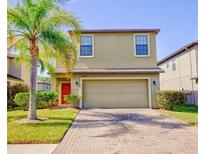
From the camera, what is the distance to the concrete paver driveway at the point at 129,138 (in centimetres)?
652

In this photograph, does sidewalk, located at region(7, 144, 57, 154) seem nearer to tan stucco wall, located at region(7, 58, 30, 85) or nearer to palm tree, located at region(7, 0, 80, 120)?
palm tree, located at region(7, 0, 80, 120)

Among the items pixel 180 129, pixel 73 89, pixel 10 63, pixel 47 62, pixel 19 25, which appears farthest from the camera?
pixel 10 63

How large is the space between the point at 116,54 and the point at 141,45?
2549mm

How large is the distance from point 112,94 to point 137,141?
34.7 feet

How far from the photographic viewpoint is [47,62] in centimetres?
1495

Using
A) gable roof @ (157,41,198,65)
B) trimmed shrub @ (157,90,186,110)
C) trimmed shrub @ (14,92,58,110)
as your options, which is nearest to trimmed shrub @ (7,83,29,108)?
trimmed shrub @ (14,92,58,110)

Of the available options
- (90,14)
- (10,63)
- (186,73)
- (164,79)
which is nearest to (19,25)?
(90,14)

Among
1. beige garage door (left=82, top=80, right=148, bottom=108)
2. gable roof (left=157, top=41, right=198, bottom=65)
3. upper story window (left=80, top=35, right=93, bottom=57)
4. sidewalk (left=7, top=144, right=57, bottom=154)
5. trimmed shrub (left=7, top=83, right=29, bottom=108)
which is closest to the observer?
sidewalk (left=7, top=144, right=57, bottom=154)

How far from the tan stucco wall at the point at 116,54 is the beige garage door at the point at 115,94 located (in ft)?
5.48

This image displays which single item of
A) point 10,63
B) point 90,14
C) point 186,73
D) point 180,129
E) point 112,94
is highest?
point 90,14

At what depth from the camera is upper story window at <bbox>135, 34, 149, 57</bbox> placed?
18719mm

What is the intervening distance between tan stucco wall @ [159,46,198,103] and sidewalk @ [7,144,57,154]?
1700 cm

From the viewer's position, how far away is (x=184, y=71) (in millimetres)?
22891
